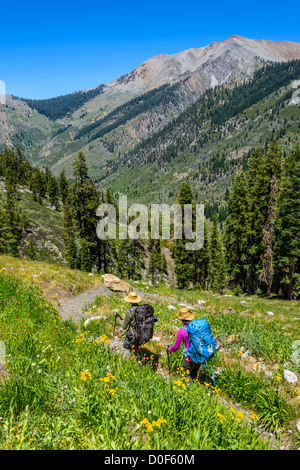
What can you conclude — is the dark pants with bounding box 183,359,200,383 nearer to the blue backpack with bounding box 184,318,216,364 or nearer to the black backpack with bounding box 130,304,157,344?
the blue backpack with bounding box 184,318,216,364

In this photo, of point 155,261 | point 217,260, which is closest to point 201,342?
point 217,260

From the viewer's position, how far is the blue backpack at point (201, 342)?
5715mm

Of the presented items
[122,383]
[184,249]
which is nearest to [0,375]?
[122,383]

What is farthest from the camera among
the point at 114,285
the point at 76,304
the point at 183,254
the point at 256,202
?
the point at 183,254

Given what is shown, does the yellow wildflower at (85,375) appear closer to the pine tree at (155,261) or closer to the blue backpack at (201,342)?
the blue backpack at (201,342)

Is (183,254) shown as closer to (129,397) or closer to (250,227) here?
(250,227)

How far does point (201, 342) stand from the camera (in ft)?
18.8

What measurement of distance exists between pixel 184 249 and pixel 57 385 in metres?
31.3

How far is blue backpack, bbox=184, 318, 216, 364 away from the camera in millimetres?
5715

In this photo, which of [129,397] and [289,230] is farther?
[289,230]

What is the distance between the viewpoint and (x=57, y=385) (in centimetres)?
434

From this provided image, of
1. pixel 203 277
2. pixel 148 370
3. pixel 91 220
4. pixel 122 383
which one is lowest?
pixel 203 277
